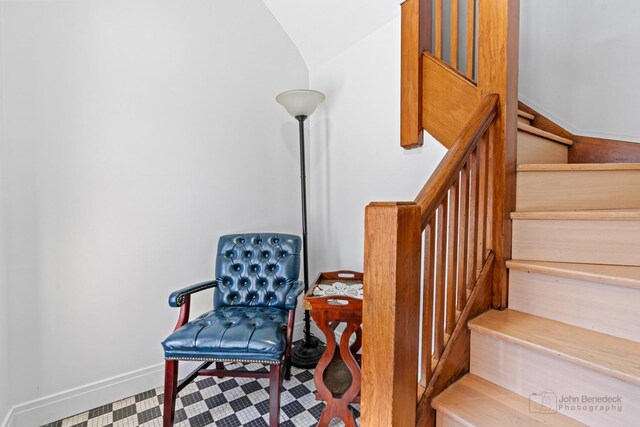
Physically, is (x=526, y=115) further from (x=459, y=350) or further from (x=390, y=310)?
(x=390, y=310)

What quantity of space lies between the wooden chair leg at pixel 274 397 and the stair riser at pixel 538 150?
155 centimetres

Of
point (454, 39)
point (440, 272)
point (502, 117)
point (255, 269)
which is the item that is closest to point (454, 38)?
point (454, 39)

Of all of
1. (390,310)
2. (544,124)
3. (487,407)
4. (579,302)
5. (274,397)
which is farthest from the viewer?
(544,124)

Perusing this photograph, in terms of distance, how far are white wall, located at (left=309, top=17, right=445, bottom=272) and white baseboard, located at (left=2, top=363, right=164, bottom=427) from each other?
143 cm

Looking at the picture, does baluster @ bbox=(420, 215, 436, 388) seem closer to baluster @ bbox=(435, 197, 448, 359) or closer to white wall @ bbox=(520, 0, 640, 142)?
baluster @ bbox=(435, 197, 448, 359)

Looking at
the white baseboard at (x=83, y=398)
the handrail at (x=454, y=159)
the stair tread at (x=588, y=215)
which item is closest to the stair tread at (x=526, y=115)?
the handrail at (x=454, y=159)

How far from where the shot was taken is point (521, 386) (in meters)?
1.00

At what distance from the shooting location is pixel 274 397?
1.41 metres

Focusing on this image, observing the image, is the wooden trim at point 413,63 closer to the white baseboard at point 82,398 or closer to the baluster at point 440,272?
the baluster at point 440,272

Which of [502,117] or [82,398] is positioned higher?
[502,117]

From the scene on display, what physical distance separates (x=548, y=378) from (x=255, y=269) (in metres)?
1.58

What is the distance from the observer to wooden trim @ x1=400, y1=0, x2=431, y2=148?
166cm

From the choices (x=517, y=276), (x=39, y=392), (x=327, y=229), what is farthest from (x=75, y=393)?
(x=517, y=276)

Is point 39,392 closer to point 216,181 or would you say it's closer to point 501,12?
point 216,181
